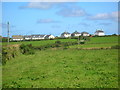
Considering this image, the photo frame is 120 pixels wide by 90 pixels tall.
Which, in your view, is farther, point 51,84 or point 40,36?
point 40,36

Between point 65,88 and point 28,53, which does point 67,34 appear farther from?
point 65,88

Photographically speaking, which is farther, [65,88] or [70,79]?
[70,79]

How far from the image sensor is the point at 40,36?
14325cm

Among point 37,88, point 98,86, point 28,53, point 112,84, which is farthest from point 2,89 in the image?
point 28,53

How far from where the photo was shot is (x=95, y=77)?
12023mm

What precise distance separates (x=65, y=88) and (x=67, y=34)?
142 metres

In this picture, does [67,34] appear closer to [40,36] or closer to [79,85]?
[40,36]

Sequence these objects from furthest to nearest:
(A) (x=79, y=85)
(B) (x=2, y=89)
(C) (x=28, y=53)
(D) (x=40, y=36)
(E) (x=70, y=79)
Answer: (D) (x=40, y=36) → (C) (x=28, y=53) → (E) (x=70, y=79) → (A) (x=79, y=85) → (B) (x=2, y=89)

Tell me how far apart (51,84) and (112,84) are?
296cm

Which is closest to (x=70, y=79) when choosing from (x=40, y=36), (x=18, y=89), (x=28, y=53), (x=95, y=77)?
(x=95, y=77)

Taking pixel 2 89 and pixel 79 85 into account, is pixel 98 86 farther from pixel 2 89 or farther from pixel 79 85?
pixel 2 89

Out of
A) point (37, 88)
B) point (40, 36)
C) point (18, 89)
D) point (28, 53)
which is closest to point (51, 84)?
point (37, 88)

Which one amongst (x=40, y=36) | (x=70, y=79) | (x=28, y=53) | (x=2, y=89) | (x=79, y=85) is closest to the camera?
(x=2, y=89)

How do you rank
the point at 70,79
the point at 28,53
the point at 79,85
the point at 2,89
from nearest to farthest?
the point at 2,89 → the point at 79,85 → the point at 70,79 → the point at 28,53
